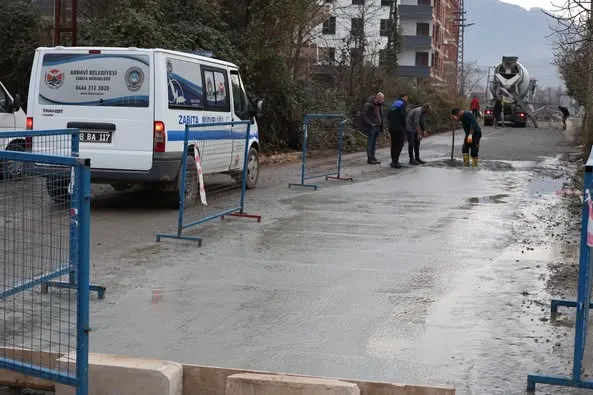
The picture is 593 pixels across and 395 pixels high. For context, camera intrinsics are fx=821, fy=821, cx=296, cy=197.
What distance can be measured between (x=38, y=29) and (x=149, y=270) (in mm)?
16177

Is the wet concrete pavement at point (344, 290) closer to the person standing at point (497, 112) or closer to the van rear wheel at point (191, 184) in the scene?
the van rear wheel at point (191, 184)

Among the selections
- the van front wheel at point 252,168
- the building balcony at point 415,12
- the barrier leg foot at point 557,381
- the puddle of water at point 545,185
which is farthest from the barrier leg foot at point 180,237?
the building balcony at point 415,12

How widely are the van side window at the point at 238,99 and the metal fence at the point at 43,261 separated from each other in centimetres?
654

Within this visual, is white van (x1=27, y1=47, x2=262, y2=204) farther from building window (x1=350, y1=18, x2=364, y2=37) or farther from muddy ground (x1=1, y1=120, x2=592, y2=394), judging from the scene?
building window (x1=350, y1=18, x2=364, y2=37)

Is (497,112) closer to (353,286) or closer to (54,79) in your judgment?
(54,79)

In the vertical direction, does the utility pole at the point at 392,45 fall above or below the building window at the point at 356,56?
above

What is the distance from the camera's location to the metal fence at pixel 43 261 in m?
4.68

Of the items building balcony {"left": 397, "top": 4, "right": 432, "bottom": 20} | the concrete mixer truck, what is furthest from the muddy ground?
building balcony {"left": 397, "top": 4, "right": 432, "bottom": 20}

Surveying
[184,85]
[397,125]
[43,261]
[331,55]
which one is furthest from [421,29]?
[43,261]

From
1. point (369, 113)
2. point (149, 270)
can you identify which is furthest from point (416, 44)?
point (149, 270)

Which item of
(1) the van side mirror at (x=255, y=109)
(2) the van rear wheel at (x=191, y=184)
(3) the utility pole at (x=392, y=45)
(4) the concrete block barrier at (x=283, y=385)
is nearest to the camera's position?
(4) the concrete block barrier at (x=283, y=385)

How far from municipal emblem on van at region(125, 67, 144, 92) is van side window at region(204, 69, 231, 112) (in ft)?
5.44

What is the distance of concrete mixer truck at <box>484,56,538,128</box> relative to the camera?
47469 millimetres

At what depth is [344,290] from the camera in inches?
312
